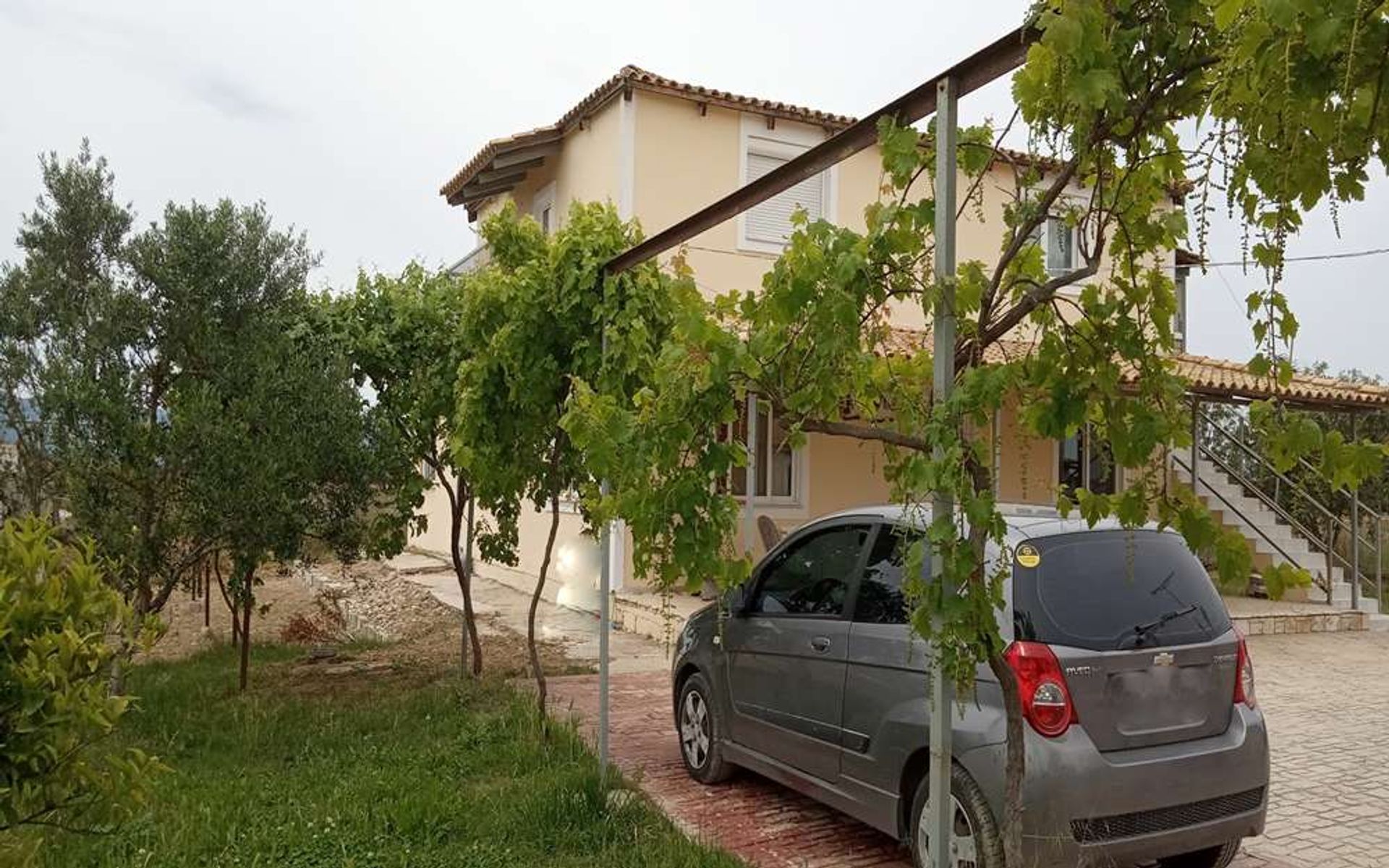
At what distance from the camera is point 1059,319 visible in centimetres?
307

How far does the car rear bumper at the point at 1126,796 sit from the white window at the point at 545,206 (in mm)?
12726

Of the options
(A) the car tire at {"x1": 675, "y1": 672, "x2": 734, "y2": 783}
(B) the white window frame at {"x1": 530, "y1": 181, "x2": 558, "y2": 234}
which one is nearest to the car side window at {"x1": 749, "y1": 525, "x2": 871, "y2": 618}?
(A) the car tire at {"x1": 675, "y1": 672, "x2": 734, "y2": 783}

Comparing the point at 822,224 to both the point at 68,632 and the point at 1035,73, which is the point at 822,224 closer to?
the point at 1035,73

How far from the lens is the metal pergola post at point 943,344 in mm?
2959

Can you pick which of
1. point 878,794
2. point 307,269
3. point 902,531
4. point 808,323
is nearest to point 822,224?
point 808,323

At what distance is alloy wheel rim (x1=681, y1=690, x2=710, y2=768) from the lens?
610 centimetres

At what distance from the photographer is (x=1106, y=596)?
4.22 metres

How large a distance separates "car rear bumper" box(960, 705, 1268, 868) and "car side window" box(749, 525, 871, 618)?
4.00 feet

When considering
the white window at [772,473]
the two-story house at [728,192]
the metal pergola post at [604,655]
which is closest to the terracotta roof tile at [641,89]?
the two-story house at [728,192]

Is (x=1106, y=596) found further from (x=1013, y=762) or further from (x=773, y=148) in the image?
(x=773, y=148)

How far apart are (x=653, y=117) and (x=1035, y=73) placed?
11314mm

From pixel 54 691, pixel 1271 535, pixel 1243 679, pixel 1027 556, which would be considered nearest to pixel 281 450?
pixel 54 691

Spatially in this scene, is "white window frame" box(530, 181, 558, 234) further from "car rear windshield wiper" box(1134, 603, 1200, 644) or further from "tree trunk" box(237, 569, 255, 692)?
"car rear windshield wiper" box(1134, 603, 1200, 644)

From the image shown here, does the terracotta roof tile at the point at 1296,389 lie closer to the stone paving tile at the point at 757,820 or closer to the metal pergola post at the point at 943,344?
the stone paving tile at the point at 757,820
